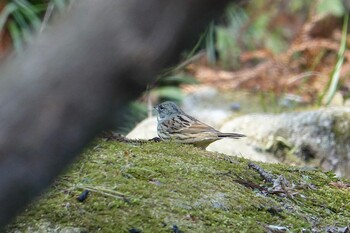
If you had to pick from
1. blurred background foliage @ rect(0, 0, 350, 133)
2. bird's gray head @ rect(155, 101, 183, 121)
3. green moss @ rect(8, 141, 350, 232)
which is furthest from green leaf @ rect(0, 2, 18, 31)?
green moss @ rect(8, 141, 350, 232)

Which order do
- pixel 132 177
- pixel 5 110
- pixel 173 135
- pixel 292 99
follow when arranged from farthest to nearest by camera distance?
1. pixel 292 99
2. pixel 173 135
3. pixel 132 177
4. pixel 5 110

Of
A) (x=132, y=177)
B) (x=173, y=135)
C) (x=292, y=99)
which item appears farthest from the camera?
(x=292, y=99)

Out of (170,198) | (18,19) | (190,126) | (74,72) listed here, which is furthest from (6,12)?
(74,72)

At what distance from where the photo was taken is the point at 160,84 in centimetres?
1198

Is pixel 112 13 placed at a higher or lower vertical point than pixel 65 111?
higher

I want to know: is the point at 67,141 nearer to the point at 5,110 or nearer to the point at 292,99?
the point at 5,110

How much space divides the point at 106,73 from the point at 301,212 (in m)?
2.44

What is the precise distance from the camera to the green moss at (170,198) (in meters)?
3.78

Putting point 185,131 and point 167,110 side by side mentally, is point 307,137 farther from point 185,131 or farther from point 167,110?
point 185,131

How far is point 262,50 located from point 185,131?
6763mm

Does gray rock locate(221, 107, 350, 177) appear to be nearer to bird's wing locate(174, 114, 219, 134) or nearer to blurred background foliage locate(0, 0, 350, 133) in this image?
blurred background foliage locate(0, 0, 350, 133)

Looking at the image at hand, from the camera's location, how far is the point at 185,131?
6.23 meters

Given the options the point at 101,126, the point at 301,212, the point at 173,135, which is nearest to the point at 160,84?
the point at 173,135

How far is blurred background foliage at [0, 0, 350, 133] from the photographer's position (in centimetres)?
1029
